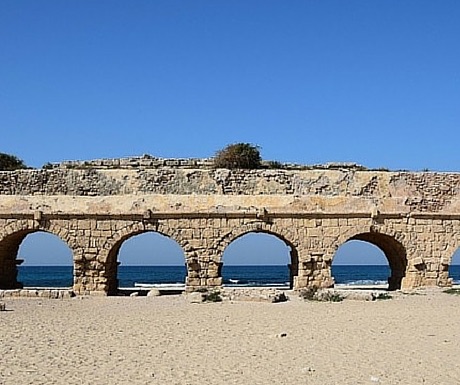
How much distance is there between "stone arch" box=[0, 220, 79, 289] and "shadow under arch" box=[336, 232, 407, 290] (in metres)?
8.16

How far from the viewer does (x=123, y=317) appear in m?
13.4

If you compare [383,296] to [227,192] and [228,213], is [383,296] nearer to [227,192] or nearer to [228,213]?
[228,213]

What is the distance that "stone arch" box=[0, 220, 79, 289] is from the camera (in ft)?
63.0

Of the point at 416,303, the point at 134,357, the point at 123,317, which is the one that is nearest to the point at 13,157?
the point at 123,317

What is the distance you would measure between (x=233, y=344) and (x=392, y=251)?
1259cm

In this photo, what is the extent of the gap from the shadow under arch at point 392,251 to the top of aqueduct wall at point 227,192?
1.01 metres

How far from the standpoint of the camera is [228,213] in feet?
62.9

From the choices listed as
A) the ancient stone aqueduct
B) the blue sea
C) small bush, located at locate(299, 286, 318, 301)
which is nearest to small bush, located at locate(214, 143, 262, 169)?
the ancient stone aqueduct

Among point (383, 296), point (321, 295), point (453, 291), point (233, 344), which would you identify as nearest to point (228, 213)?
point (321, 295)

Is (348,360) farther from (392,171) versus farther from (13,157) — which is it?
(13,157)

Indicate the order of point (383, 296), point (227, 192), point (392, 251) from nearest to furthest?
1. point (383, 296)
2. point (227, 192)
3. point (392, 251)

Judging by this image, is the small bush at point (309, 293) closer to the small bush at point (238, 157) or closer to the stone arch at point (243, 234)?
the stone arch at point (243, 234)

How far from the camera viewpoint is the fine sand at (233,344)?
748 cm

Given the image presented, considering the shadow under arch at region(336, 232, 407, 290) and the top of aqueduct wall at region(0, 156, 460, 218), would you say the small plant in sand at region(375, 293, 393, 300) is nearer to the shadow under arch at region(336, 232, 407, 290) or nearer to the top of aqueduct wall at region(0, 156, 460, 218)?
the shadow under arch at region(336, 232, 407, 290)
